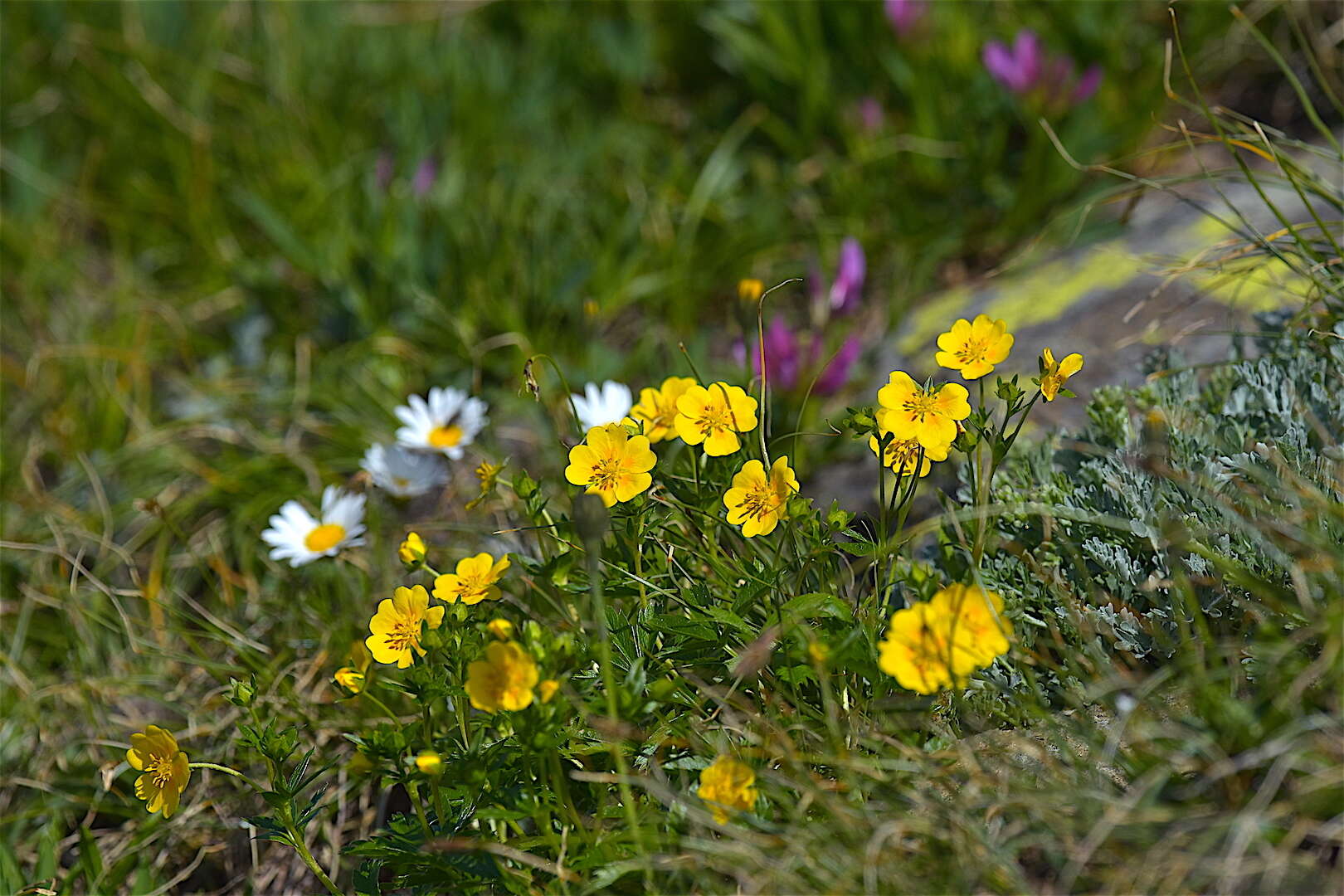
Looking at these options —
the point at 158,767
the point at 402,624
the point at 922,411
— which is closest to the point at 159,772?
the point at 158,767

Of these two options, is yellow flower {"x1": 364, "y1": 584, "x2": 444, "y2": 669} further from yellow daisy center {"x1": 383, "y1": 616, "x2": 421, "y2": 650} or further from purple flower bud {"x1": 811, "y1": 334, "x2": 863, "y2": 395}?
purple flower bud {"x1": 811, "y1": 334, "x2": 863, "y2": 395}

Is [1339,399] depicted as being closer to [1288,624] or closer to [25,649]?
[1288,624]

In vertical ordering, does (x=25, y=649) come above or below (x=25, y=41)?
below

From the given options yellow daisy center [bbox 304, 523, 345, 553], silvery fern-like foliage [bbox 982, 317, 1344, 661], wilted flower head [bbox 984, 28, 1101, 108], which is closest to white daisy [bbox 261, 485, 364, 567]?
yellow daisy center [bbox 304, 523, 345, 553]

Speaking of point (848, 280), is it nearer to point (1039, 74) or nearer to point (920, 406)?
point (1039, 74)

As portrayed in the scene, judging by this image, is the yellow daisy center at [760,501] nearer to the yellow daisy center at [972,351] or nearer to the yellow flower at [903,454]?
the yellow flower at [903,454]

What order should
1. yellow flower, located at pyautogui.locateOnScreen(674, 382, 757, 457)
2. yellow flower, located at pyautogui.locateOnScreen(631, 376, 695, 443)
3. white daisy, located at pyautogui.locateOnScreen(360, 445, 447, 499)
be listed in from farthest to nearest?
white daisy, located at pyautogui.locateOnScreen(360, 445, 447, 499), yellow flower, located at pyautogui.locateOnScreen(631, 376, 695, 443), yellow flower, located at pyautogui.locateOnScreen(674, 382, 757, 457)

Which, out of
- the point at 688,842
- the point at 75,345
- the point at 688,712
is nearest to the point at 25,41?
the point at 75,345
